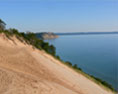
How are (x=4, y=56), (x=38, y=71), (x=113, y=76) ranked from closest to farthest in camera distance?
1. (x=38, y=71)
2. (x=4, y=56)
3. (x=113, y=76)

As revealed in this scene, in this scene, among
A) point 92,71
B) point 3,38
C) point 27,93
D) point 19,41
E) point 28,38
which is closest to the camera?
point 27,93

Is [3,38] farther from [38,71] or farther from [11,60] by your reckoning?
[38,71]

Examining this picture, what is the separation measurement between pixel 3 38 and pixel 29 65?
7.48 m

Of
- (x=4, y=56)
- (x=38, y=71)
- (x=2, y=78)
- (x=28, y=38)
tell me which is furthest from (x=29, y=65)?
(x=28, y=38)

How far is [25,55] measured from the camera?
54.7ft

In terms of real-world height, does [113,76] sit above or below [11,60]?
below

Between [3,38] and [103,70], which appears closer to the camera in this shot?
[3,38]

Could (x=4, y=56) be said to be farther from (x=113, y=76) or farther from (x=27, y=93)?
(x=113, y=76)

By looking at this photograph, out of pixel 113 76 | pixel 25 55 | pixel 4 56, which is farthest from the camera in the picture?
pixel 113 76

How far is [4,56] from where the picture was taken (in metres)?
14.4

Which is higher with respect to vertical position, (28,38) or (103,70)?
(28,38)

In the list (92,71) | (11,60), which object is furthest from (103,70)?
(11,60)

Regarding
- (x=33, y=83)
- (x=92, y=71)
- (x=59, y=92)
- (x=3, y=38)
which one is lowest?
(x=92, y=71)

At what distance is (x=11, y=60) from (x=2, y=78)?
484 cm
